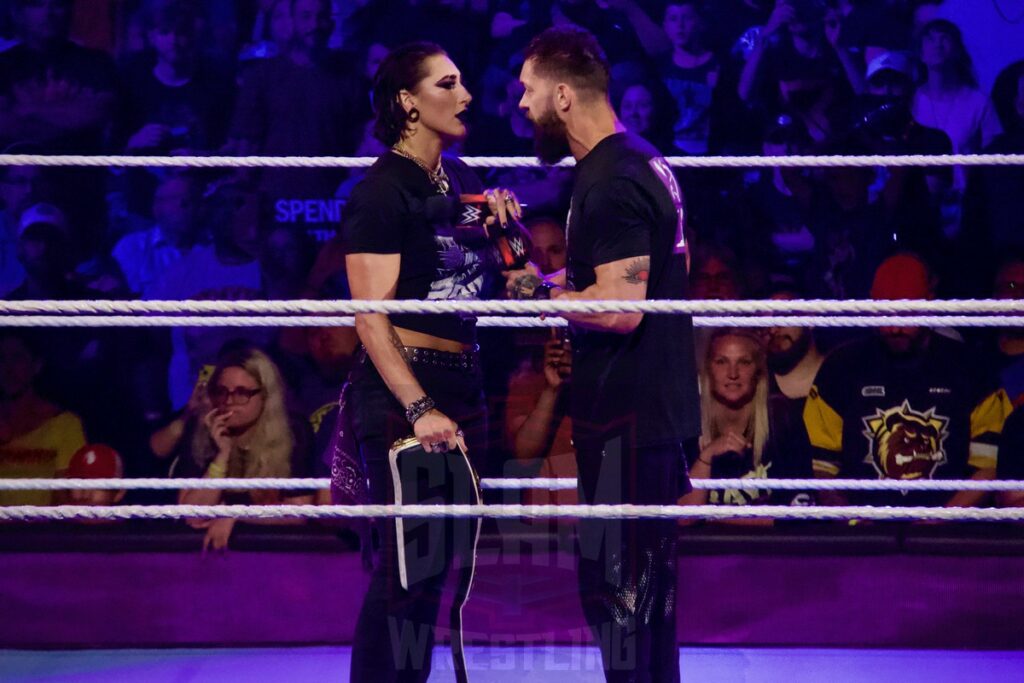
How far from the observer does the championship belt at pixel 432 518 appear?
6.00 ft

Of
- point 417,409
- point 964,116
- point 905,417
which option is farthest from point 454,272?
point 964,116

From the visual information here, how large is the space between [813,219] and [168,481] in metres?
2.27

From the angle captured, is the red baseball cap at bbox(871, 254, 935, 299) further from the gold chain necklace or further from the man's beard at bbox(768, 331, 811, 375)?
the gold chain necklace

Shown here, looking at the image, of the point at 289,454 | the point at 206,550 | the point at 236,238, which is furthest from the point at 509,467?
the point at 236,238

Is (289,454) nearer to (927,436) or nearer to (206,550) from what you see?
(206,550)

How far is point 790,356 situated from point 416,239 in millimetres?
1784

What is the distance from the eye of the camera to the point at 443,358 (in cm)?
188

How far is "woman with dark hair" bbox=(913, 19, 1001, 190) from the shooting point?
3.45 m

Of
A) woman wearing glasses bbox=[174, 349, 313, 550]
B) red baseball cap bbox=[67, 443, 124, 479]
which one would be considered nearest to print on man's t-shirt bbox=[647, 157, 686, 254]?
woman wearing glasses bbox=[174, 349, 313, 550]

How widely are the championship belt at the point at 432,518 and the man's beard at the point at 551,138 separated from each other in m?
0.55

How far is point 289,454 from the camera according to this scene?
3.23 meters

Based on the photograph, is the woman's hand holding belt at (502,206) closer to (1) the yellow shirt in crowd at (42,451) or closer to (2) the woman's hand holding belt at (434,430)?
(2) the woman's hand holding belt at (434,430)

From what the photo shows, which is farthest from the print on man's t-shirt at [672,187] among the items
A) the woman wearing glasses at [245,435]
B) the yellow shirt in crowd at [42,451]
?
the yellow shirt in crowd at [42,451]

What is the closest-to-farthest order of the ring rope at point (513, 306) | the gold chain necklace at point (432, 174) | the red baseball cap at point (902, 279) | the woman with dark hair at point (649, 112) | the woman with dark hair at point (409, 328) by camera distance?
the ring rope at point (513, 306) < the woman with dark hair at point (409, 328) < the gold chain necklace at point (432, 174) < the red baseball cap at point (902, 279) < the woman with dark hair at point (649, 112)
